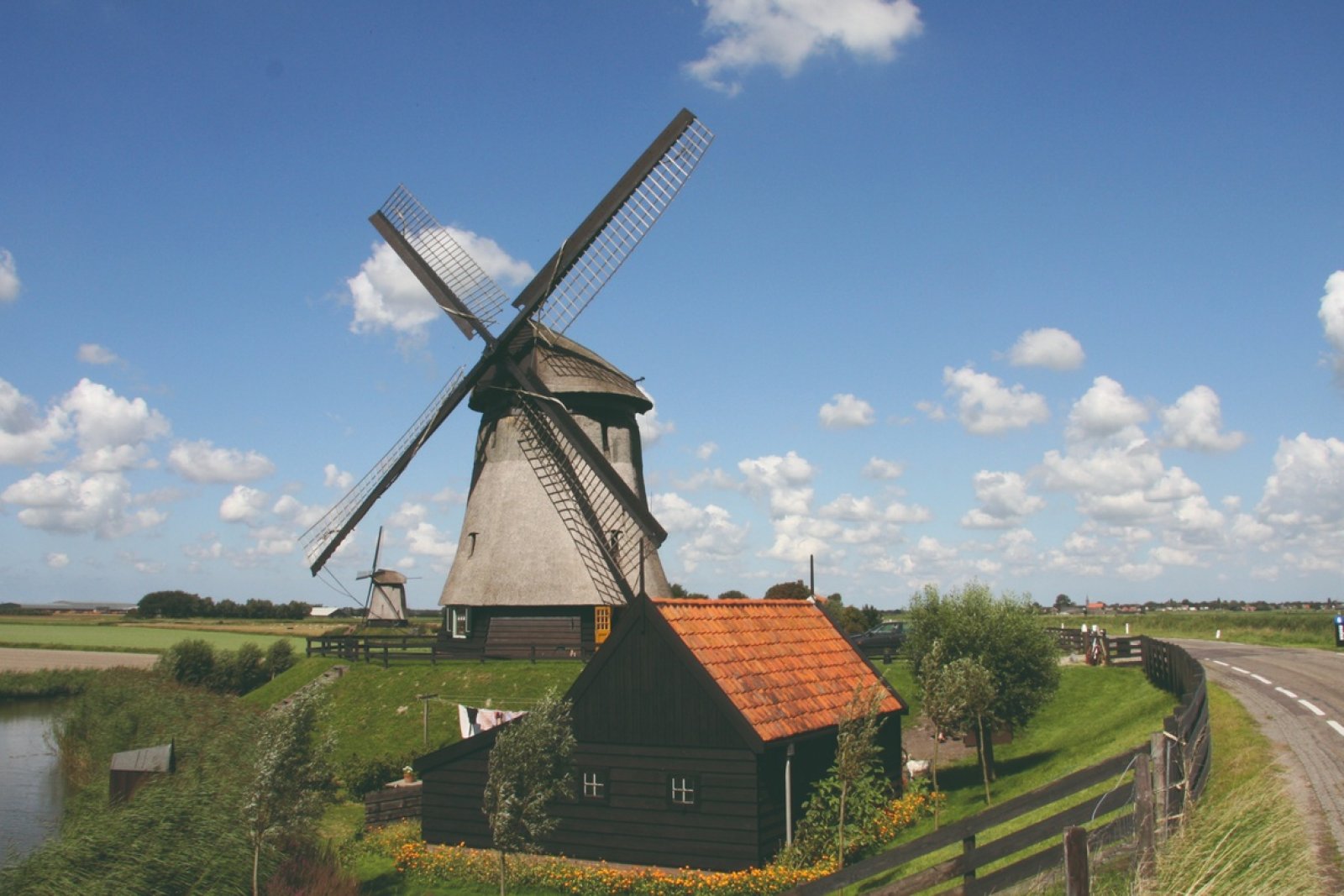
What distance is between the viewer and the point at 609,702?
1895cm

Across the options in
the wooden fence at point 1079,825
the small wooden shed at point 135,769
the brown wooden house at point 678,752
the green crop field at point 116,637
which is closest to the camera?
the wooden fence at point 1079,825

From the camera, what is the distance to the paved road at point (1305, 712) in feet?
37.1

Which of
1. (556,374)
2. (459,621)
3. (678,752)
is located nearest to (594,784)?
(678,752)

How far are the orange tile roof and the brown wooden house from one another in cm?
4

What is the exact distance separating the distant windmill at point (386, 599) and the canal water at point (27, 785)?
12.7 metres

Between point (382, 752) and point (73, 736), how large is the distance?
450 inches

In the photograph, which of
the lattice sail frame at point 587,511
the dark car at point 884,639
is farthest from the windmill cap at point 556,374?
the dark car at point 884,639

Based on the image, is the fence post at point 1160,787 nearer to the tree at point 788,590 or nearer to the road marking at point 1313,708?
the road marking at point 1313,708

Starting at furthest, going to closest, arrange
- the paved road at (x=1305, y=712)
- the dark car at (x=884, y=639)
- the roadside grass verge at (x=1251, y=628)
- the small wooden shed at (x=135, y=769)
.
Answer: the roadside grass verge at (x=1251, y=628) → the dark car at (x=884, y=639) → the small wooden shed at (x=135, y=769) → the paved road at (x=1305, y=712)

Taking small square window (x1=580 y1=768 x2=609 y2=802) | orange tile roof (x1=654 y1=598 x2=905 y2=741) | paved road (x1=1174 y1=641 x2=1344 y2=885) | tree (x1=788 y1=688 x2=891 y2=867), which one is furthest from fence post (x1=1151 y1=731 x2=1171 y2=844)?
small square window (x1=580 y1=768 x2=609 y2=802)

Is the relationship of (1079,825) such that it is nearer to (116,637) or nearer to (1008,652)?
(1008,652)

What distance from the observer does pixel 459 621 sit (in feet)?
121

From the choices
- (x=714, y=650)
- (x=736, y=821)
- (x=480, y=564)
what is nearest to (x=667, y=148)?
(x=480, y=564)

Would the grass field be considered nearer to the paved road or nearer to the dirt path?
the dirt path
